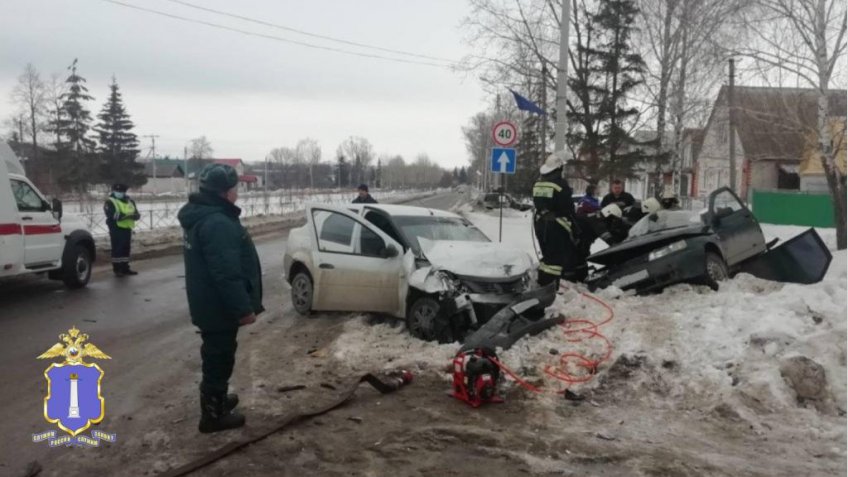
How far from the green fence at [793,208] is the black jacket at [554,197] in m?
20.9

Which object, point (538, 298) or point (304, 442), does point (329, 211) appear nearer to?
point (538, 298)

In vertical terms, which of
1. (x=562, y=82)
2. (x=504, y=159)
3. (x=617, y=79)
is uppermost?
(x=617, y=79)

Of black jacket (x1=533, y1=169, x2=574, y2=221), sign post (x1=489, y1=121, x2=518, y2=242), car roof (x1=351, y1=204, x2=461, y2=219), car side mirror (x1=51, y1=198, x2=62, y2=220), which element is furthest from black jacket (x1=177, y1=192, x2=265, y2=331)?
sign post (x1=489, y1=121, x2=518, y2=242)

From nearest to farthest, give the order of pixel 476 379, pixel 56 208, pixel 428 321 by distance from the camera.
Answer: pixel 476 379 → pixel 428 321 → pixel 56 208

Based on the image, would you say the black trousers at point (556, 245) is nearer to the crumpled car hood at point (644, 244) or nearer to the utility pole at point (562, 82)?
the crumpled car hood at point (644, 244)

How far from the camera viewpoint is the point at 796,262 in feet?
Answer: 28.1

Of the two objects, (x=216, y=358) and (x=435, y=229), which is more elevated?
(x=435, y=229)

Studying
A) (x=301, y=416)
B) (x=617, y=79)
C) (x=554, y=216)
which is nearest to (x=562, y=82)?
(x=554, y=216)

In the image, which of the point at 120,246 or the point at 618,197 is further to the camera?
the point at 120,246

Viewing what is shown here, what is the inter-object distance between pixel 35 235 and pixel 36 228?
0.39 ft

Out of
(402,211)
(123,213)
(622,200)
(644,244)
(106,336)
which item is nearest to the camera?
(106,336)

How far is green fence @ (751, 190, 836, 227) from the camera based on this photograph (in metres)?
25.1

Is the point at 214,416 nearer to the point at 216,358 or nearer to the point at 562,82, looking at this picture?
the point at 216,358

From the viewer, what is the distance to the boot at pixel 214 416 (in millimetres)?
4449
